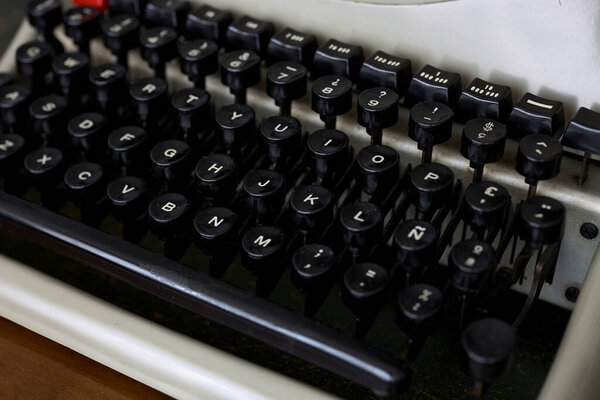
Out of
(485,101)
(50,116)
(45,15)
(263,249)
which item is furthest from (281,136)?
(45,15)

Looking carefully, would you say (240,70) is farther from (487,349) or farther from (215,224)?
(487,349)

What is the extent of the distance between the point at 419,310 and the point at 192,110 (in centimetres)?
48

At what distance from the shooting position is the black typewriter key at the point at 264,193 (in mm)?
1007

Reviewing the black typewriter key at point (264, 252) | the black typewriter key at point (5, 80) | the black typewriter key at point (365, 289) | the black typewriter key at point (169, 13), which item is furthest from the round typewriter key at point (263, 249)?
the black typewriter key at point (5, 80)

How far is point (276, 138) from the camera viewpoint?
1.05 m

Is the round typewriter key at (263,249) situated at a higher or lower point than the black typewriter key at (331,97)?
lower

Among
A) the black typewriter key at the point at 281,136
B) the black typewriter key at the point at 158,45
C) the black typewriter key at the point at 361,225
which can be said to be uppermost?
the black typewriter key at the point at 158,45

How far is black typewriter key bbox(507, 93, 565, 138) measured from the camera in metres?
0.96

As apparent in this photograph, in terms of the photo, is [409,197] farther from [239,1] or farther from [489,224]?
[239,1]

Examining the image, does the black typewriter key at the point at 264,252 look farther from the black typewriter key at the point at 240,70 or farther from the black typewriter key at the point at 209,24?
the black typewriter key at the point at 209,24

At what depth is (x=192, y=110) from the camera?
1123 mm

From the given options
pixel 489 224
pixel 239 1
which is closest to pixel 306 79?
pixel 239 1

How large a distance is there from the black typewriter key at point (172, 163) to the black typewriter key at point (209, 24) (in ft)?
0.70

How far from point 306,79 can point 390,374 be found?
48cm
